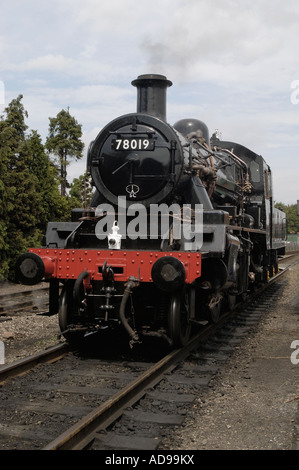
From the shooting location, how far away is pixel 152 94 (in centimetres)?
716

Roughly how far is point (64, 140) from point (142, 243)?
82.8 feet

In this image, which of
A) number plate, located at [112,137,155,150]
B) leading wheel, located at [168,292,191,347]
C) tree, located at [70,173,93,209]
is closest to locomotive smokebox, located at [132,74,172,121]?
number plate, located at [112,137,155,150]

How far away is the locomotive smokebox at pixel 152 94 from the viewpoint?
7.13 meters

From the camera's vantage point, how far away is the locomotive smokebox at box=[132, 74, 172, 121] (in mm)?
7133

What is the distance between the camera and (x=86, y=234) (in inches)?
265

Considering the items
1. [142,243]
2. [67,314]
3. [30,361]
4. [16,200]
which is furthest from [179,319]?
[16,200]

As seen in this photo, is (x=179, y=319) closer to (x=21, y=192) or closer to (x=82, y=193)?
(x=82, y=193)

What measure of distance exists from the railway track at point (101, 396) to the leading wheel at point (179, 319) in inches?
5.9

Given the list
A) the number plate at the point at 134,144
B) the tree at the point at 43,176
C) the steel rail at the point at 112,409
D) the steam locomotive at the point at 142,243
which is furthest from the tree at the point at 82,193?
the steel rail at the point at 112,409

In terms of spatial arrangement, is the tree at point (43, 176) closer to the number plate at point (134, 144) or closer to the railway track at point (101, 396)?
the number plate at point (134, 144)

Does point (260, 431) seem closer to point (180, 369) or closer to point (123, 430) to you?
point (123, 430)

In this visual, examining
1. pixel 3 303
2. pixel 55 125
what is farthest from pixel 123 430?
pixel 55 125

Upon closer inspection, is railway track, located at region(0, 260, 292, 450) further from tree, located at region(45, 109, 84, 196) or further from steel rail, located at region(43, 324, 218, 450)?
tree, located at region(45, 109, 84, 196)

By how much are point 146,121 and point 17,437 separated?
14.0 ft
